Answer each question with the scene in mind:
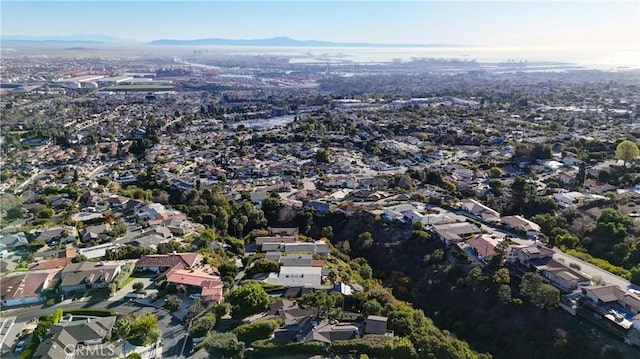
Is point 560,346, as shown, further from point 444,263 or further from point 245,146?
point 245,146

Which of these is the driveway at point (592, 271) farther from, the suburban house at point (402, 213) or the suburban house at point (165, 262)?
the suburban house at point (165, 262)

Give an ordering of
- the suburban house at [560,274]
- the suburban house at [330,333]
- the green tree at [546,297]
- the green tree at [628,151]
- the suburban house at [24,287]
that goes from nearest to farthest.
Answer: the suburban house at [330,333] → the green tree at [546,297] → the suburban house at [24,287] → the suburban house at [560,274] → the green tree at [628,151]

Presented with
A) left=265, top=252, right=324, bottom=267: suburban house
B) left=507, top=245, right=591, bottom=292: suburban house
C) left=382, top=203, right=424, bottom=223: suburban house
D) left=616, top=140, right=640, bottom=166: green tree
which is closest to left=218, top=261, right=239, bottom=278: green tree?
left=265, top=252, right=324, bottom=267: suburban house

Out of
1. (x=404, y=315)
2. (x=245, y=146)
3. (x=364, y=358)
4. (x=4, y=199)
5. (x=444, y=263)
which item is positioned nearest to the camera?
(x=364, y=358)

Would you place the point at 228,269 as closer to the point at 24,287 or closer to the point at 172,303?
the point at 172,303

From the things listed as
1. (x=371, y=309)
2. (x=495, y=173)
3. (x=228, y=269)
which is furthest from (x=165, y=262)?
(x=495, y=173)

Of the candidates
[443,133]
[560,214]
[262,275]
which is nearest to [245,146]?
[443,133]

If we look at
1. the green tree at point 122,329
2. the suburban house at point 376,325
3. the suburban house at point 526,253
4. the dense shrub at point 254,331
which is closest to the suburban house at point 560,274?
the suburban house at point 526,253
